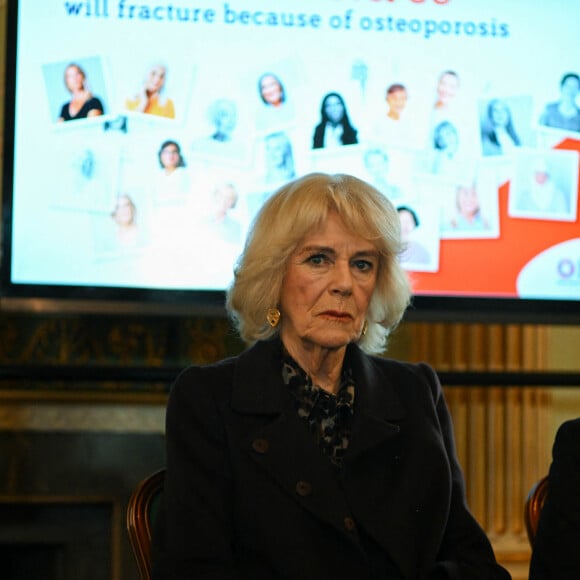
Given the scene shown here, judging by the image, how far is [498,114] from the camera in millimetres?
3879

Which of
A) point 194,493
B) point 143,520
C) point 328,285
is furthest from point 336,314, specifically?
point 143,520

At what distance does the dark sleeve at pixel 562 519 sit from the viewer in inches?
80.3

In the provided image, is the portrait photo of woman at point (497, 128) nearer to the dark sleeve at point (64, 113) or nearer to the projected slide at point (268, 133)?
the projected slide at point (268, 133)

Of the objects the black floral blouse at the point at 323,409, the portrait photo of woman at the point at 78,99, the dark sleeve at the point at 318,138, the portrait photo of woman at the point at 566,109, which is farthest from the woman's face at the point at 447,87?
the black floral blouse at the point at 323,409

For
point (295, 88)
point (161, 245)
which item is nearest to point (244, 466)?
point (161, 245)

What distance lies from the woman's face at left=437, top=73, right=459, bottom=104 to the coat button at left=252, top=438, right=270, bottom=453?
1.86 metres

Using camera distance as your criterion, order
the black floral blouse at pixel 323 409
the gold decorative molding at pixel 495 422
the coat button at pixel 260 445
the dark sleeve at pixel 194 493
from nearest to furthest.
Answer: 1. the dark sleeve at pixel 194 493
2. the coat button at pixel 260 445
3. the black floral blouse at pixel 323 409
4. the gold decorative molding at pixel 495 422

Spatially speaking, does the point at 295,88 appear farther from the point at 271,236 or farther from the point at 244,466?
the point at 244,466

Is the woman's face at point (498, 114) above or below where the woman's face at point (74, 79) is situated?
below

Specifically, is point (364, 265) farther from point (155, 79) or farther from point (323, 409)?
point (155, 79)

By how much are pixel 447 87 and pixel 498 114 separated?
197 millimetres

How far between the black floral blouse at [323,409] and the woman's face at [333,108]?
1453mm

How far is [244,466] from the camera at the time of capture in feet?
7.72

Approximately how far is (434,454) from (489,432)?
6.71 feet
